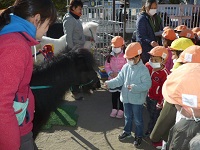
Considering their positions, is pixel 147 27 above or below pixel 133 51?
above

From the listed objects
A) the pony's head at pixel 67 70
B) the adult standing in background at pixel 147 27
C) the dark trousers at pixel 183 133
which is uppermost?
the adult standing in background at pixel 147 27

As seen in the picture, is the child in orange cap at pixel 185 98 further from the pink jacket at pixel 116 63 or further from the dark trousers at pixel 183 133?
the pink jacket at pixel 116 63

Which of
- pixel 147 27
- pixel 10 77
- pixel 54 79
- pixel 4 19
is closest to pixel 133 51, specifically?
pixel 54 79

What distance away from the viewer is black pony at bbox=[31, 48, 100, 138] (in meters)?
2.50

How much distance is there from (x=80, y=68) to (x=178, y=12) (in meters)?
8.05

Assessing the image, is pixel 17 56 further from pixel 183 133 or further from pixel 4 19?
pixel 183 133

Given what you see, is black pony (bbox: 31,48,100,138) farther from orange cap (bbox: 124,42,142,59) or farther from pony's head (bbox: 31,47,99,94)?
orange cap (bbox: 124,42,142,59)

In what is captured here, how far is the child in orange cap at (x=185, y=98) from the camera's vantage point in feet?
4.19

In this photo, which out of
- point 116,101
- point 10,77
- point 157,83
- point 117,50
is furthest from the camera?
point 116,101

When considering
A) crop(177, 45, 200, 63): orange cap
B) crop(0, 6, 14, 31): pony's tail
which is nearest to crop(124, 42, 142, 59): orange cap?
crop(177, 45, 200, 63): orange cap

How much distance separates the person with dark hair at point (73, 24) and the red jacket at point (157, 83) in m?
1.60

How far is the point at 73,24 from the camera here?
446 cm

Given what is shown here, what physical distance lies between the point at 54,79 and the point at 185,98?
155cm

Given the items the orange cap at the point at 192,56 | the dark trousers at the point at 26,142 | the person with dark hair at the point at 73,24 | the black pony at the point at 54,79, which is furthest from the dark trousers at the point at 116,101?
the dark trousers at the point at 26,142
